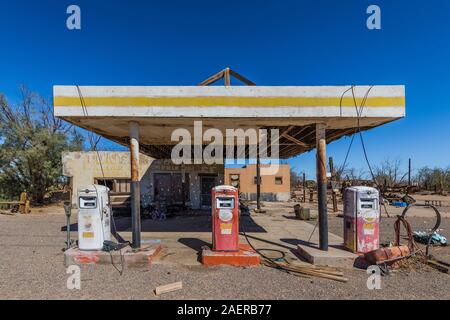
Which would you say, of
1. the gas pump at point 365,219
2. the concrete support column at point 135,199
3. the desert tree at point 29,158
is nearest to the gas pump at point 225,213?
the concrete support column at point 135,199

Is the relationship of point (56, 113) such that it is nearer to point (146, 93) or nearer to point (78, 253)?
point (146, 93)

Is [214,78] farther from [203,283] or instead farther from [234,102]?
[203,283]

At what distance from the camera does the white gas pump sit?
238 inches

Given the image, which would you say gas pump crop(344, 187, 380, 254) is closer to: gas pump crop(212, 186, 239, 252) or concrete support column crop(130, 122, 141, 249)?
gas pump crop(212, 186, 239, 252)

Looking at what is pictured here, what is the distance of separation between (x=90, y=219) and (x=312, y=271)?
190 inches

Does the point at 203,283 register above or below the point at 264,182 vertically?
below

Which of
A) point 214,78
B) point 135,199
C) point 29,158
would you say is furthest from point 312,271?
point 29,158

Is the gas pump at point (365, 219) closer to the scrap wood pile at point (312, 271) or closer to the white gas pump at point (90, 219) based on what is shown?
the scrap wood pile at point (312, 271)

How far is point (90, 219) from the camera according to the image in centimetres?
606

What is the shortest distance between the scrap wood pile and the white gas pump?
3.81 meters

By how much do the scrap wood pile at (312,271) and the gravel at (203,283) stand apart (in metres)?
0.16

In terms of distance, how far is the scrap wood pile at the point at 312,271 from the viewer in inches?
197

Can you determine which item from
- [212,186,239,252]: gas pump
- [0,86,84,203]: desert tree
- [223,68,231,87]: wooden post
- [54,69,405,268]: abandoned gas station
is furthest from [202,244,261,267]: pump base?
[0,86,84,203]: desert tree
